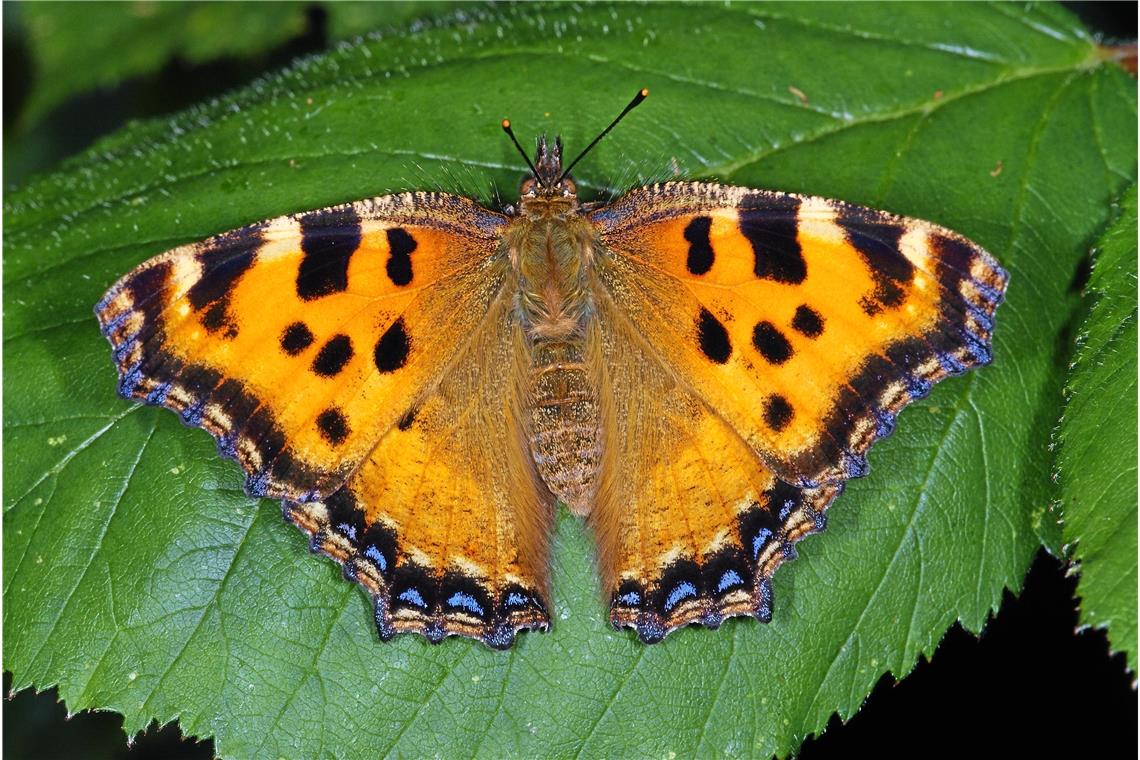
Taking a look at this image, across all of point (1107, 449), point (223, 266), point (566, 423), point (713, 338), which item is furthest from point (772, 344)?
point (223, 266)

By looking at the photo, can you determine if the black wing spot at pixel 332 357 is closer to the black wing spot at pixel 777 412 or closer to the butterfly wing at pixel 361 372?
the butterfly wing at pixel 361 372

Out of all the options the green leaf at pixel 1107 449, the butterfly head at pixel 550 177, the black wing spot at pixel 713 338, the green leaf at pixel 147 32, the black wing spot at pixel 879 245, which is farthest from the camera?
the green leaf at pixel 147 32

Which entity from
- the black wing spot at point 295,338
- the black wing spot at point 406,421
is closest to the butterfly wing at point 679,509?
the black wing spot at point 406,421

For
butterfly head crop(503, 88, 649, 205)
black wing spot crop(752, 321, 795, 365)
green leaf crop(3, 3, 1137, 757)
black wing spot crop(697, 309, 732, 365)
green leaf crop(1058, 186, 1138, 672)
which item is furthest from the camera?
butterfly head crop(503, 88, 649, 205)

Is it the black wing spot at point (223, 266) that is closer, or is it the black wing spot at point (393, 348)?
the black wing spot at point (223, 266)

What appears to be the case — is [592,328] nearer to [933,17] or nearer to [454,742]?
[454,742]

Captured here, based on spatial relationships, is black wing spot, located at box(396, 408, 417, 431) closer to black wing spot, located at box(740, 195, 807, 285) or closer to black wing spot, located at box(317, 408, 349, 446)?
black wing spot, located at box(317, 408, 349, 446)

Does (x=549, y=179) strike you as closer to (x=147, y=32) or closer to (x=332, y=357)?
(x=332, y=357)

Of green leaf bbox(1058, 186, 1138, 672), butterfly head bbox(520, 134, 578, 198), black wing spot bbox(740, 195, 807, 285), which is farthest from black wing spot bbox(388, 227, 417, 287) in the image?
green leaf bbox(1058, 186, 1138, 672)
